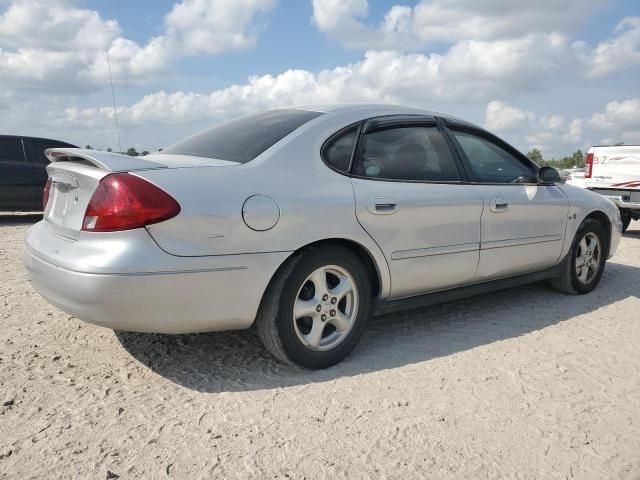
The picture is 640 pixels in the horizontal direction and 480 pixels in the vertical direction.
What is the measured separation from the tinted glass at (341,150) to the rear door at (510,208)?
3.25 ft

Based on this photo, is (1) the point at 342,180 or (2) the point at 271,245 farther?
(1) the point at 342,180

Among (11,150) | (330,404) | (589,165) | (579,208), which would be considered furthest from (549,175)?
(11,150)

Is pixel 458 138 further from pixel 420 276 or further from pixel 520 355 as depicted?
pixel 520 355

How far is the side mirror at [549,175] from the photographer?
4531 millimetres

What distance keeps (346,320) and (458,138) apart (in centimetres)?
166

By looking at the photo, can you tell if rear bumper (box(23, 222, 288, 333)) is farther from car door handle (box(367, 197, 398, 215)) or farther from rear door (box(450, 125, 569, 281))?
rear door (box(450, 125, 569, 281))

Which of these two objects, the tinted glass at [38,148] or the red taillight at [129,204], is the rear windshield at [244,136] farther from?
the tinted glass at [38,148]

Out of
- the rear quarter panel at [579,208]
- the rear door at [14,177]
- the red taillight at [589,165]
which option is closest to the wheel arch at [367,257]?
the rear quarter panel at [579,208]

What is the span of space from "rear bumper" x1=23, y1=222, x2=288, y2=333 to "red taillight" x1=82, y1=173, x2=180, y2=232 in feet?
0.28

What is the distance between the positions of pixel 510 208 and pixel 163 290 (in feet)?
8.87

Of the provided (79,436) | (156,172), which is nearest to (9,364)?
(79,436)

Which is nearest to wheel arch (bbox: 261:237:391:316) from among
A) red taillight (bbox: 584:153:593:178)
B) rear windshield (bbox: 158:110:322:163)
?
rear windshield (bbox: 158:110:322:163)

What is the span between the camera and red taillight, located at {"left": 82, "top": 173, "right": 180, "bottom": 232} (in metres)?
2.61

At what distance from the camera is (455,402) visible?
112 inches
